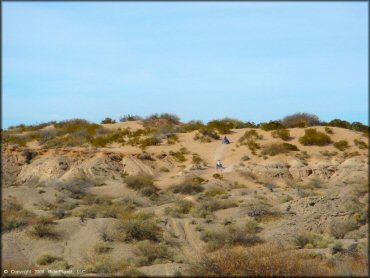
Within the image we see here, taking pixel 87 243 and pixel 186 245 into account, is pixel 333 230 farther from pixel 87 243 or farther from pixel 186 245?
pixel 87 243

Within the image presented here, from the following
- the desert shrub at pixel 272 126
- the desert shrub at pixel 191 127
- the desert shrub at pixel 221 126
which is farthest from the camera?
the desert shrub at pixel 191 127

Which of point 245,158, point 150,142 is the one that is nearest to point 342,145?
point 245,158

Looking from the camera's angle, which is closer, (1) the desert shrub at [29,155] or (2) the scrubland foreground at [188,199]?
(2) the scrubland foreground at [188,199]

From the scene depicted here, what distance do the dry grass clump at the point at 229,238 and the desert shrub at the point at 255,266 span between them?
6.18 m

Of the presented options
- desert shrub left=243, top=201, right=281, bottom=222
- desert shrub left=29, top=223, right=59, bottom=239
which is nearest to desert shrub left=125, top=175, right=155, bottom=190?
desert shrub left=243, top=201, right=281, bottom=222

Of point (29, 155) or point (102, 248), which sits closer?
point (102, 248)

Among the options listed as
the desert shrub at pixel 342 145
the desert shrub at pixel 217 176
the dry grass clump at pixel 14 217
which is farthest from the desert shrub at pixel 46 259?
the desert shrub at pixel 342 145

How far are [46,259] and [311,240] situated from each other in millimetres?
9568

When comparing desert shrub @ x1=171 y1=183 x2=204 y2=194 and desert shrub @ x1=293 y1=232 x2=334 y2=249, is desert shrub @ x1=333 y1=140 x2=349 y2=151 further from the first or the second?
desert shrub @ x1=293 y1=232 x2=334 y2=249

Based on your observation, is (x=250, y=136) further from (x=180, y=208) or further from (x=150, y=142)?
(x=180, y=208)

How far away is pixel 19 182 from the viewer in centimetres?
3897

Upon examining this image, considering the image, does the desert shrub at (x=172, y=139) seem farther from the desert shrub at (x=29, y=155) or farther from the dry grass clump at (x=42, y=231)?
the dry grass clump at (x=42, y=231)

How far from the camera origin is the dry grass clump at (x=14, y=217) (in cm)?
2177

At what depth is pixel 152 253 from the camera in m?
18.1
